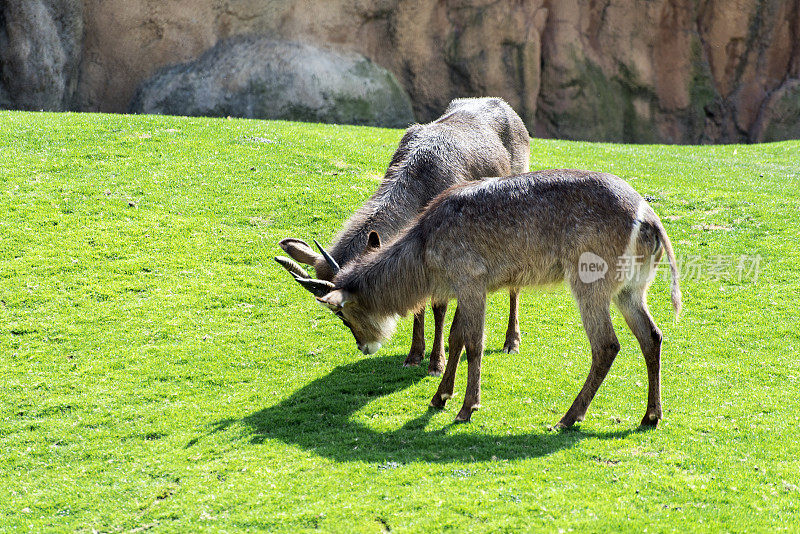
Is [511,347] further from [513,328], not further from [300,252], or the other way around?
[300,252]

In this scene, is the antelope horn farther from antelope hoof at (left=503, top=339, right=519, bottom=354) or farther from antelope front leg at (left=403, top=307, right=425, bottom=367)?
antelope hoof at (left=503, top=339, right=519, bottom=354)

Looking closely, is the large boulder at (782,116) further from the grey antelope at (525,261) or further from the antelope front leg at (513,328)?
the grey antelope at (525,261)

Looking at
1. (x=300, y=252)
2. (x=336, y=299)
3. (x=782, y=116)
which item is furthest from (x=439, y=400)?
(x=782, y=116)

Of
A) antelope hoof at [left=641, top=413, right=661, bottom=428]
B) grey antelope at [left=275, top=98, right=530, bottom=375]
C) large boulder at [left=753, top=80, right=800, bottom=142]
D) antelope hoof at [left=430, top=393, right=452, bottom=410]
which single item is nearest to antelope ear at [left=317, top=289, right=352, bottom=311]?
grey antelope at [left=275, top=98, right=530, bottom=375]

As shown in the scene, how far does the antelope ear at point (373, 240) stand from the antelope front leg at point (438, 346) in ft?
3.32

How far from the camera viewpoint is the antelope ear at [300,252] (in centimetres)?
832

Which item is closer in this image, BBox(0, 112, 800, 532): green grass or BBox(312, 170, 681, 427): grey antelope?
BBox(0, 112, 800, 532): green grass

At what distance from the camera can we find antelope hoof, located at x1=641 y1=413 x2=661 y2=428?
7148 millimetres

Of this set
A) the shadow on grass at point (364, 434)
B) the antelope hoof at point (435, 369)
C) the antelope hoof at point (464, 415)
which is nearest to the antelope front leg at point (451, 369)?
the shadow on grass at point (364, 434)

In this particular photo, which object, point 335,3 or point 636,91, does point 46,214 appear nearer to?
point 335,3

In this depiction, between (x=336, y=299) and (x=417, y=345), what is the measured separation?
1.66 m

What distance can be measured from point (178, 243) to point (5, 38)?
10322 millimetres

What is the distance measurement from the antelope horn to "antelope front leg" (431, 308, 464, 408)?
1.52m

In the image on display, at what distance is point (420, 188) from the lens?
28.9 ft
